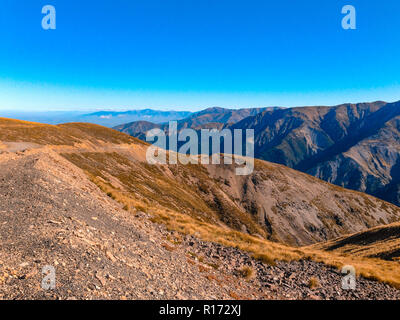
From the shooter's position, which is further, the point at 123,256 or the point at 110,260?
the point at 123,256

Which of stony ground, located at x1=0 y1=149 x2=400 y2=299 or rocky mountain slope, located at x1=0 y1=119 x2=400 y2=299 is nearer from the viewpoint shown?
stony ground, located at x1=0 y1=149 x2=400 y2=299

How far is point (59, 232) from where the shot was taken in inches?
472

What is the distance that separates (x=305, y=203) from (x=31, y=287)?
12131cm

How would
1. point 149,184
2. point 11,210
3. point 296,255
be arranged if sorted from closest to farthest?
1. point 11,210
2. point 296,255
3. point 149,184

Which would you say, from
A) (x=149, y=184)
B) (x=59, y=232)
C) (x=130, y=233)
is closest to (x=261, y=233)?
(x=149, y=184)

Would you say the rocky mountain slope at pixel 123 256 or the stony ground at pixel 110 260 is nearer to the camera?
the stony ground at pixel 110 260

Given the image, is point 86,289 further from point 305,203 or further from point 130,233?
point 305,203

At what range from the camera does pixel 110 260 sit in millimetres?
11492

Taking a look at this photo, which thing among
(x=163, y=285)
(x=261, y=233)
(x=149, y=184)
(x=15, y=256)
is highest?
(x=15, y=256)

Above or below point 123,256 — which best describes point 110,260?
above

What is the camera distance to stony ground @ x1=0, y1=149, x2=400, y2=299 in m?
9.19

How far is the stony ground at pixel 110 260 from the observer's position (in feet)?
30.1
